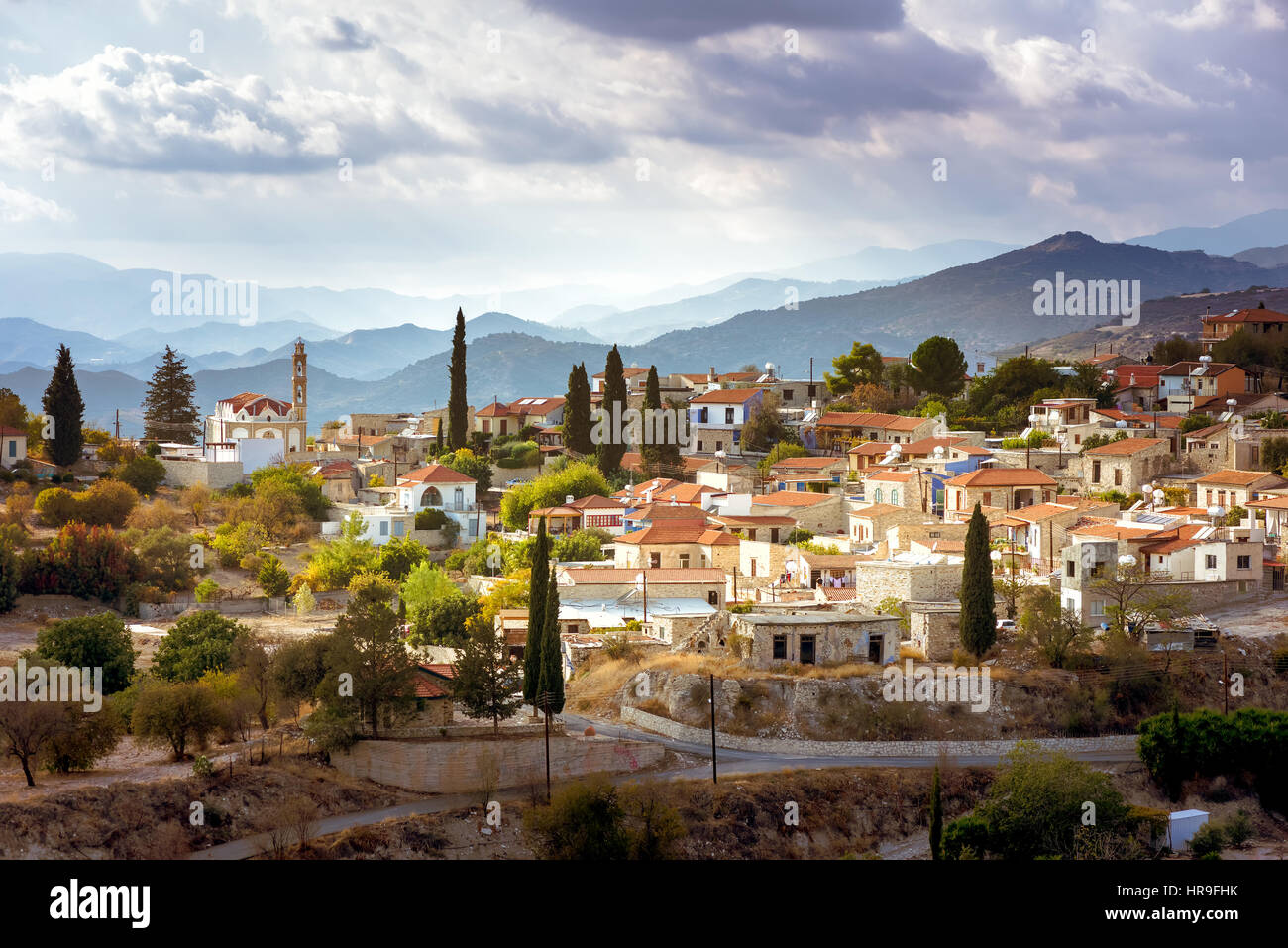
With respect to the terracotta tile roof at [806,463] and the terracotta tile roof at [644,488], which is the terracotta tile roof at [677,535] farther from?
the terracotta tile roof at [806,463]

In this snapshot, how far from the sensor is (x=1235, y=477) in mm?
43812

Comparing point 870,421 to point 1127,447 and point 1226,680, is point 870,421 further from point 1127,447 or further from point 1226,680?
point 1226,680

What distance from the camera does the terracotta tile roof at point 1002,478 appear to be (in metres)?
46.1

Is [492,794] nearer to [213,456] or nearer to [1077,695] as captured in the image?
[1077,695]

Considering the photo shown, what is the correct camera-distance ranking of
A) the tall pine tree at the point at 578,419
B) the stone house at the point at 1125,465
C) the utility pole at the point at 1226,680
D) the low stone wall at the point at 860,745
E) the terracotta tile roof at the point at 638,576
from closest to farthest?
the low stone wall at the point at 860,745
the utility pole at the point at 1226,680
the terracotta tile roof at the point at 638,576
the stone house at the point at 1125,465
the tall pine tree at the point at 578,419

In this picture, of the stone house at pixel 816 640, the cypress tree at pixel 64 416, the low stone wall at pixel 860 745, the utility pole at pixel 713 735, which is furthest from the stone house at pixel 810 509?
the cypress tree at pixel 64 416

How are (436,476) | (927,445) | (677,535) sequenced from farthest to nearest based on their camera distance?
(436,476) → (927,445) → (677,535)

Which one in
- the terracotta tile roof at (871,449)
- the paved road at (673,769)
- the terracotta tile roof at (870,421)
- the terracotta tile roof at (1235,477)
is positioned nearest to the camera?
the paved road at (673,769)

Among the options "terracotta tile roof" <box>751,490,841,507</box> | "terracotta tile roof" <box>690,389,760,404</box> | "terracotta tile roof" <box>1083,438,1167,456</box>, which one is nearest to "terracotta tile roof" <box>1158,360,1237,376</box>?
"terracotta tile roof" <box>1083,438,1167,456</box>

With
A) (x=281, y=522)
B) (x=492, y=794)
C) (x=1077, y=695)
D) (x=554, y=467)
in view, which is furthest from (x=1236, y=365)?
(x=492, y=794)

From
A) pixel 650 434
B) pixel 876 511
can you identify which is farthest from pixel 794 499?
pixel 650 434

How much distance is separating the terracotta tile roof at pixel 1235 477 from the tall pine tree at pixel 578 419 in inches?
1018

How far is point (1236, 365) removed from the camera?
208 feet

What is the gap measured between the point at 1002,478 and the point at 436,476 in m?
21.6
